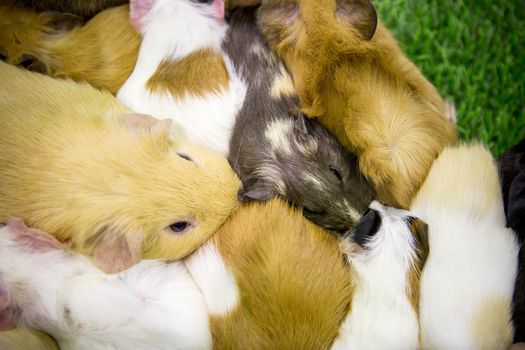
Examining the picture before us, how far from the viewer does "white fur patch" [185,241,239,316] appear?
1.89m

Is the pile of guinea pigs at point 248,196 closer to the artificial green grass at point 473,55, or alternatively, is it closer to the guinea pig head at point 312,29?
the guinea pig head at point 312,29

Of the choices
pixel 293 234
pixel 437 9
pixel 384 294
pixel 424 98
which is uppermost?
pixel 437 9

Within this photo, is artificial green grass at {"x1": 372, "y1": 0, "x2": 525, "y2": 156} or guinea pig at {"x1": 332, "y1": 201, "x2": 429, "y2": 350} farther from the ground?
artificial green grass at {"x1": 372, "y1": 0, "x2": 525, "y2": 156}

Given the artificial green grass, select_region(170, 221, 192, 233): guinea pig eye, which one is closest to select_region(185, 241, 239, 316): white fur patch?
select_region(170, 221, 192, 233): guinea pig eye

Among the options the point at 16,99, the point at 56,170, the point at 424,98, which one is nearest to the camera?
the point at 56,170

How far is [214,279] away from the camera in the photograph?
1.92 m

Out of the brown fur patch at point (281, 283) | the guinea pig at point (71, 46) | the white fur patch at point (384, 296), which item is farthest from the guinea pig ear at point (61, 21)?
the white fur patch at point (384, 296)

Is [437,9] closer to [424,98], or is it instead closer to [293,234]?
[424,98]

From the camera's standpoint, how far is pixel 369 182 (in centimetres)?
208

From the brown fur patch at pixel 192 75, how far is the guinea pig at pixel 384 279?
78 cm

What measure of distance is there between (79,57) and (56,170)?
24.0 inches

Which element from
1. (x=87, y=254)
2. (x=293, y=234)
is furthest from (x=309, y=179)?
(x=87, y=254)

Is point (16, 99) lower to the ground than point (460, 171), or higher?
higher

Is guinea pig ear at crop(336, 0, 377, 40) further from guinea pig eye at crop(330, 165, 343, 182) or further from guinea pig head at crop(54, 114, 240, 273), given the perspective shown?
guinea pig head at crop(54, 114, 240, 273)
